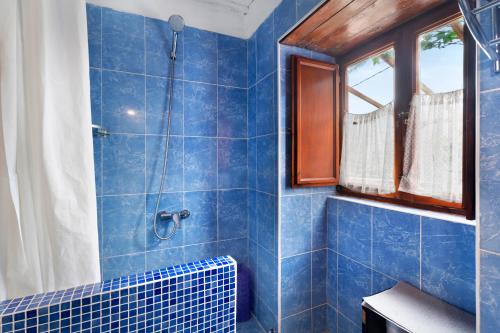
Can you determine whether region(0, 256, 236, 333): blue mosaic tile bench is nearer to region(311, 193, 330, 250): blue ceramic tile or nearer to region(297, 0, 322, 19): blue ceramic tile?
region(311, 193, 330, 250): blue ceramic tile

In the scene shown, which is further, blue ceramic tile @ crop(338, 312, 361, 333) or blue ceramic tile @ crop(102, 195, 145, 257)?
blue ceramic tile @ crop(102, 195, 145, 257)

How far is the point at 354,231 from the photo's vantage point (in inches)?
55.6

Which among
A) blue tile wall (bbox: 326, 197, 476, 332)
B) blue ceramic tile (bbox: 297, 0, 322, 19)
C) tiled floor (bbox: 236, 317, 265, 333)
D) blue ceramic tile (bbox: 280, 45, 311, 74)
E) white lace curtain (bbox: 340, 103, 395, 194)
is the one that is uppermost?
blue ceramic tile (bbox: 297, 0, 322, 19)

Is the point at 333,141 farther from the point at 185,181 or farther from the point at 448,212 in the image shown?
the point at 185,181

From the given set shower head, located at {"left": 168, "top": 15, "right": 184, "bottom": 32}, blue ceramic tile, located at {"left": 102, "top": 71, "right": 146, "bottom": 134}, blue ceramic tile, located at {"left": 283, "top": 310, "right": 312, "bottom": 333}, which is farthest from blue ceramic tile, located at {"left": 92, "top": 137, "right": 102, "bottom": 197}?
blue ceramic tile, located at {"left": 283, "top": 310, "right": 312, "bottom": 333}

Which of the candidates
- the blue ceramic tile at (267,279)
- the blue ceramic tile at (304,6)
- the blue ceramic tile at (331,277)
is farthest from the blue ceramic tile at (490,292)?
the blue ceramic tile at (304,6)

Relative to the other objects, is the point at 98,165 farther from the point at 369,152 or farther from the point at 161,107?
the point at 369,152

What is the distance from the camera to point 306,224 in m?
1.57

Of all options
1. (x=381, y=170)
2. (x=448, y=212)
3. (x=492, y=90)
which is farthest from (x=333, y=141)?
(x=492, y=90)

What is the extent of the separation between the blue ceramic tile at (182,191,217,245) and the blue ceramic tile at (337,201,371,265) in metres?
0.95

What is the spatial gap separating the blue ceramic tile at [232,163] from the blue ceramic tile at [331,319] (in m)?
1.10

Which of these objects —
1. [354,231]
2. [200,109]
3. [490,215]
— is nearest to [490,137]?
[490,215]

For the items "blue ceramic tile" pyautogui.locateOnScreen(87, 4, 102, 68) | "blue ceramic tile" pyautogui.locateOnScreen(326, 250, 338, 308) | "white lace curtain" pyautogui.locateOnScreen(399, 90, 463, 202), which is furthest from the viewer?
"blue ceramic tile" pyautogui.locateOnScreen(326, 250, 338, 308)

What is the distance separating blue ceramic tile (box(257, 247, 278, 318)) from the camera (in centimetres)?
153
